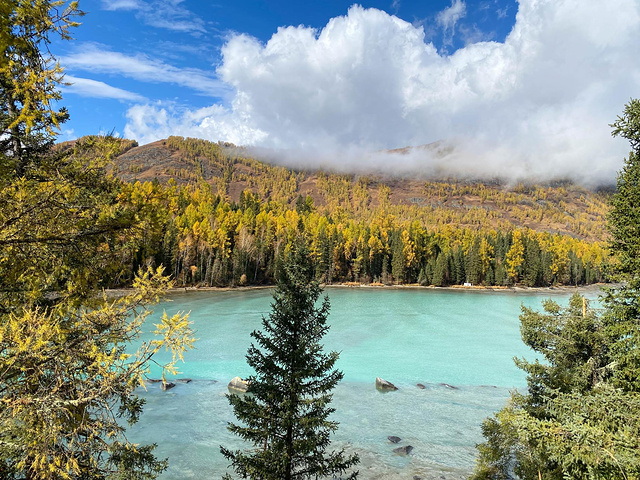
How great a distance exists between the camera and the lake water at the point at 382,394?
15.2 m

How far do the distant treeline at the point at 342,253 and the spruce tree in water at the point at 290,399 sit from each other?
5379 cm

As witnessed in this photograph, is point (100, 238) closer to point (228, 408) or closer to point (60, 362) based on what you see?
point (60, 362)

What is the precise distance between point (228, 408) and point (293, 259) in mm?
13075

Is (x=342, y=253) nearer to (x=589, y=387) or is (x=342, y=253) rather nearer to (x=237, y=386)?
(x=237, y=386)

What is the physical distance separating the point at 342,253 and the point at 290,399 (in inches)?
3182

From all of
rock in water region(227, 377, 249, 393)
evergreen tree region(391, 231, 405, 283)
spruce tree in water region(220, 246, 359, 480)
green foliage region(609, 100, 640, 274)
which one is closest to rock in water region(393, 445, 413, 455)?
spruce tree in water region(220, 246, 359, 480)

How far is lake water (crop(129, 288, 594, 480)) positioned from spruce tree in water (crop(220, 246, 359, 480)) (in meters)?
3.94

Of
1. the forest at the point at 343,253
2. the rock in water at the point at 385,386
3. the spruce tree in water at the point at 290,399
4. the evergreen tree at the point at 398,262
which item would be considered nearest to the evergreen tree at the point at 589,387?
the spruce tree in water at the point at 290,399

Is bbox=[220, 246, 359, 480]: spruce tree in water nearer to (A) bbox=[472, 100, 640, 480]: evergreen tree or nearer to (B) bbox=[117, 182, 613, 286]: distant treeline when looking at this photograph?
(A) bbox=[472, 100, 640, 480]: evergreen tree

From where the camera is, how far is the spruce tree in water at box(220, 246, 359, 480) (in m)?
8.72

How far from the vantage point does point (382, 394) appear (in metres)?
22.0

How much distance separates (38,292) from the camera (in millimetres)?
5059

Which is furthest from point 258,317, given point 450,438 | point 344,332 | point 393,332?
point 450,438

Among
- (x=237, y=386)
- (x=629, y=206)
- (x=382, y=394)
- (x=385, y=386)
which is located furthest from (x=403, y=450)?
(x=629, y=206)
